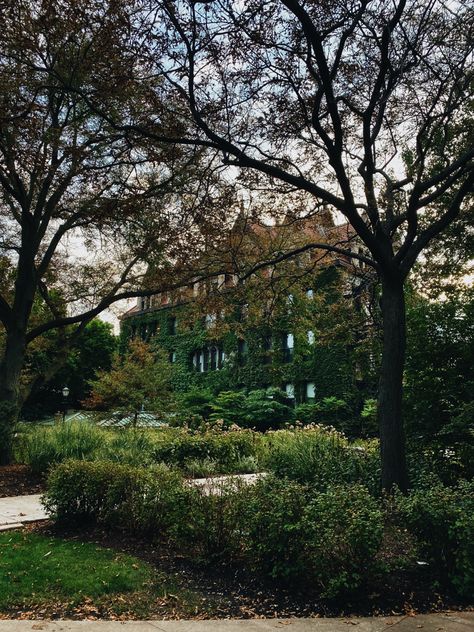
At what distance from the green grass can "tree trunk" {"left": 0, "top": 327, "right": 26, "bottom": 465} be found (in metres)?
7.09

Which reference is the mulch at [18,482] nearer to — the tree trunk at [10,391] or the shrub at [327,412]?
the tree trunk at [10,391]

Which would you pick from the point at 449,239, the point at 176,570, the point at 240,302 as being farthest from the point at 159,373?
the point at 176,570

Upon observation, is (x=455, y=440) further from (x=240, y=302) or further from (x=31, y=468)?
(x=31, y=468)

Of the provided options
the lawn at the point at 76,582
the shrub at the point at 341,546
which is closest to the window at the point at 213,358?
the lawn at the point at 76,582

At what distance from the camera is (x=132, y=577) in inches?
205

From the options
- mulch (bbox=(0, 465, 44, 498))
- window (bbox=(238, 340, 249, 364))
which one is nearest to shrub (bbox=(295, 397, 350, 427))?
window (bbox=(238, 340, 249, 364))

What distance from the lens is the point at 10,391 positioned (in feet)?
46.5

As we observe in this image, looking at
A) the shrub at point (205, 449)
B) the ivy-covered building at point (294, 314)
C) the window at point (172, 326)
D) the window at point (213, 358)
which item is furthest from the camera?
the window at point (172, 326)

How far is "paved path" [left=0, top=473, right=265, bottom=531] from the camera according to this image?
6689mm

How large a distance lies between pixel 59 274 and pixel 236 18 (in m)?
12.9

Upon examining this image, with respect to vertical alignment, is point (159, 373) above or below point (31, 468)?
above

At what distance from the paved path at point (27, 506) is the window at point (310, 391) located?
22.4 m

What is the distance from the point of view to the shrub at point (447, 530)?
4.43 m

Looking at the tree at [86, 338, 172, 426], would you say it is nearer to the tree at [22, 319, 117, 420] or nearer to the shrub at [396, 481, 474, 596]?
the tree at [22, 319, 117, 420]
